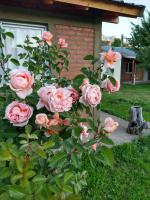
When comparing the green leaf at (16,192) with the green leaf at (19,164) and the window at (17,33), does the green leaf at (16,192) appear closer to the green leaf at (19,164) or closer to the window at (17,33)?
the green leaf at (19,164)

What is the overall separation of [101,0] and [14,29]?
1.72 metres

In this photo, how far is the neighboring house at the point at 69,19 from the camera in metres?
5.13

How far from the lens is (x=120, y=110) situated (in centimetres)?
983

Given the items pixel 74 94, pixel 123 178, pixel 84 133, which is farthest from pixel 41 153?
pixel 123 178

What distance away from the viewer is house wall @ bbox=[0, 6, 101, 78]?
5309 mm

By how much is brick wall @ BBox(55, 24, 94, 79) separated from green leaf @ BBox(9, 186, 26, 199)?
486 centimetres

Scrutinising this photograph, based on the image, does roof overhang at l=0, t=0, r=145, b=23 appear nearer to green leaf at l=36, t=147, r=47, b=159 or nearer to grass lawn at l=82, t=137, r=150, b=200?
grass lawn at l=82, t=137, r=150, b=200

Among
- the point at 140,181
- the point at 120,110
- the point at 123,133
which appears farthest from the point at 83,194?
the point at 120,110

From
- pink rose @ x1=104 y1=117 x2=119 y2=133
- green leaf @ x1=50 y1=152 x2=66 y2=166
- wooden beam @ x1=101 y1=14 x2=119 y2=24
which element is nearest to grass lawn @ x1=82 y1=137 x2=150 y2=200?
pink rose @ x1=104 y1=117 x2=119 y2=133

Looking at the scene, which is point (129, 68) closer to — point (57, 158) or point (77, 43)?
point (77, 43)

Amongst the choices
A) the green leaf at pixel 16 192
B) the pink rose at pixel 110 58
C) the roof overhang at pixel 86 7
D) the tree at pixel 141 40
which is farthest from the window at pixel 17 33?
the tree at pixel 141 40

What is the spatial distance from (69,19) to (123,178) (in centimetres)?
343

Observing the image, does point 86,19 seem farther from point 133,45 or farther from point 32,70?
point 133,45

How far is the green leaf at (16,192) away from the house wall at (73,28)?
4.28 meters
